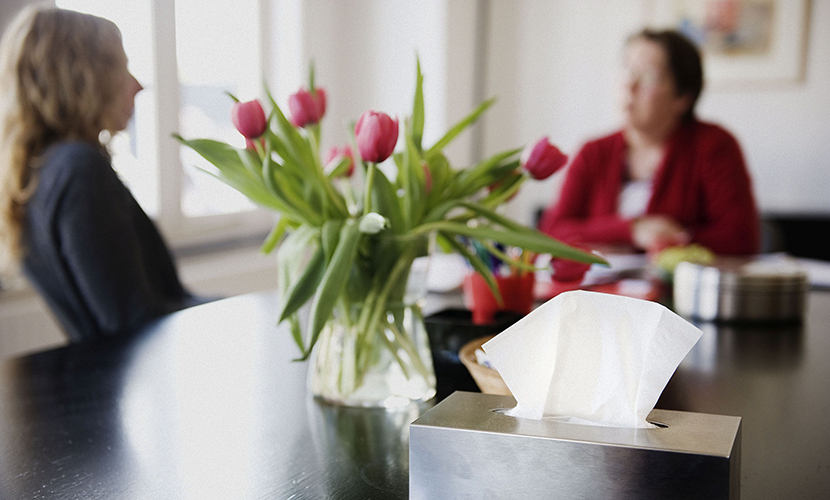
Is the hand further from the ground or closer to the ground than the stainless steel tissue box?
closer to the ground

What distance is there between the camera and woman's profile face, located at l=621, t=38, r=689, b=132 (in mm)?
2557

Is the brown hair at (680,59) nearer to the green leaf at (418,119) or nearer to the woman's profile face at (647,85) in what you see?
the woman's profile face at (647,85)

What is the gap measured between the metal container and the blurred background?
149 centimetres

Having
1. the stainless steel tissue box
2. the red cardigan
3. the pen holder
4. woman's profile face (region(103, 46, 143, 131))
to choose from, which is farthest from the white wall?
the stainless steel tissue box

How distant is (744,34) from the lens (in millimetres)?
3482

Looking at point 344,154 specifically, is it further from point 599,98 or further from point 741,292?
point 599,98

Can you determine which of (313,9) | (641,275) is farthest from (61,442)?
(313,9)

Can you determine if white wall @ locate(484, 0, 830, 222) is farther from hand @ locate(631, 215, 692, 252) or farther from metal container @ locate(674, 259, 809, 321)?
metal container @ locate(674, 259, 809, 321)

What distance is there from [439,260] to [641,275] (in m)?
0.48

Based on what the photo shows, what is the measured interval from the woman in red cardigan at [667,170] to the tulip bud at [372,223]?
73.5 inches

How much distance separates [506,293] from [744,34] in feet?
9.57

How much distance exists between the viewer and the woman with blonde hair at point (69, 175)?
152cm

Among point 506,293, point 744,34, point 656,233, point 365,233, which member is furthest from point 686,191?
point 365,233

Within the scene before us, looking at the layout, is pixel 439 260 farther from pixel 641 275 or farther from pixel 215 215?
pixel 215 215
